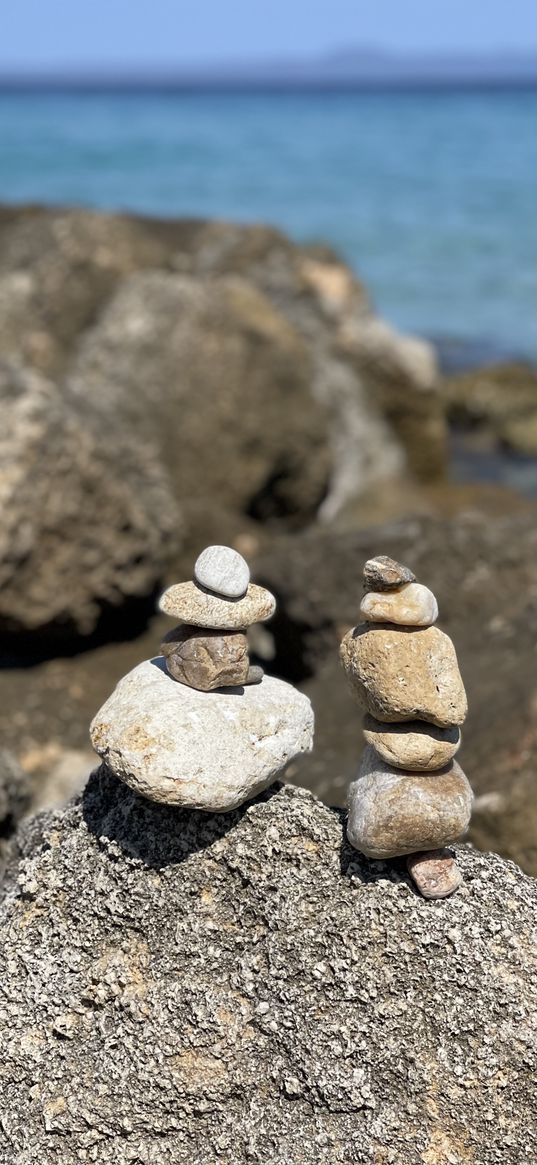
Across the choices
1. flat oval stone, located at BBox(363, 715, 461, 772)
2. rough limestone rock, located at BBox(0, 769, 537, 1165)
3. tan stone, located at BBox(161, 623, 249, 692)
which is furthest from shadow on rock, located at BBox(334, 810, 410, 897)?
tan stone, located at BBox(161, 623, 249, 692)

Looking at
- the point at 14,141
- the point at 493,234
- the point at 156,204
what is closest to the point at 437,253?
the point at 493,234

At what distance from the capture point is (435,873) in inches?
111

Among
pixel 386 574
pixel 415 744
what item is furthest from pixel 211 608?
pixel 415 744

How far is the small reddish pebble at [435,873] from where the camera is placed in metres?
2.82

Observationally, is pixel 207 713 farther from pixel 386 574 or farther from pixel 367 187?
pixel 367 187

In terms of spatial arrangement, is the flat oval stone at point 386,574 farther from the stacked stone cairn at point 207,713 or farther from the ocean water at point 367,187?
the ocean water at point 367,187

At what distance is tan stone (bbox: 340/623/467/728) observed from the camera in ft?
9.07

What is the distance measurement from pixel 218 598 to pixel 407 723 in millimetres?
564

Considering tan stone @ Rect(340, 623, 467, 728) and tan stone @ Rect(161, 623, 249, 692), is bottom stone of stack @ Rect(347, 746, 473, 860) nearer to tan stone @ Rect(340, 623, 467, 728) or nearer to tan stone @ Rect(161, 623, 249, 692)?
tan stone @ Rect(340, 623, 467, 728)

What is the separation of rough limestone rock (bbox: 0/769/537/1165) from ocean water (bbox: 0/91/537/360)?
17724mm

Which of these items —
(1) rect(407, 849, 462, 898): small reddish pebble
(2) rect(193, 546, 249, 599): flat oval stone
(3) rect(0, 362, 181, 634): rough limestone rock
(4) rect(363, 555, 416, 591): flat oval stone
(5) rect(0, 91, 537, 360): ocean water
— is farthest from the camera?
(5) rect(0, 91, 537, 360): ocean water

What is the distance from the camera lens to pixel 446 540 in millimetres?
6438

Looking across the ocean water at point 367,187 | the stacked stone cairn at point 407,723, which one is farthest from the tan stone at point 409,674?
the ocean water at point 367,187

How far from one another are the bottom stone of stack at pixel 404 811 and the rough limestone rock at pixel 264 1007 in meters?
0.13
